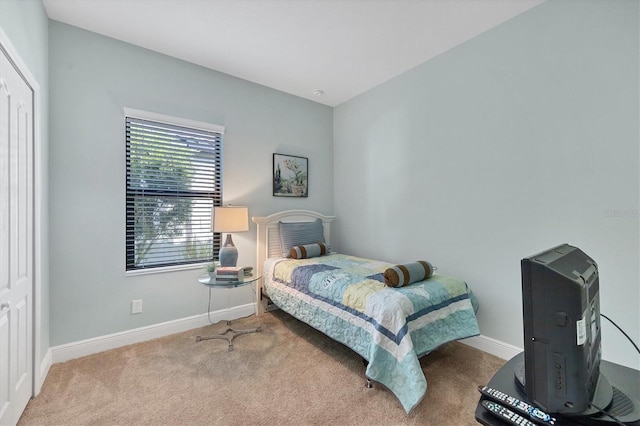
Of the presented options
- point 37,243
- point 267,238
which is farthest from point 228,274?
point 37,243

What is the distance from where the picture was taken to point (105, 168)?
250 centimetres

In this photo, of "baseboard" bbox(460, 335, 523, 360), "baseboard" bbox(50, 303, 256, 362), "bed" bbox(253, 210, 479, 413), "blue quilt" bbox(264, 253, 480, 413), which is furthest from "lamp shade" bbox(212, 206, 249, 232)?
"baseboard" bbox(460, 335, 523, 360)

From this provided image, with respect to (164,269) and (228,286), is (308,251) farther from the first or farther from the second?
(164,269)

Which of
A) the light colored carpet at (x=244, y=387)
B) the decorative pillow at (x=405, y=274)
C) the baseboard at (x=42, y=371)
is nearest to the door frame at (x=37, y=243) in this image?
the baseboard at (x=42, y=371)

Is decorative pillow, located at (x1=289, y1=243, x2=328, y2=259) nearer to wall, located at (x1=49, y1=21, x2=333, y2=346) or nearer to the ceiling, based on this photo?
wall, located at (x1=49, y1=21, x2=333, y2=346)

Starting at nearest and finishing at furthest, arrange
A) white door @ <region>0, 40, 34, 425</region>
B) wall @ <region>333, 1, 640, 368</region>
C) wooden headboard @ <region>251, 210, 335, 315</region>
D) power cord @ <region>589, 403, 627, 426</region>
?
power cord @ <region>589, 403, 627, 426</region> → white door @ <region>0, 40, 34, 425</region> → wall @ <region>333, 1, 640, 368</region> → wooden headboard @ <region>251, 210, 335, 315</region>

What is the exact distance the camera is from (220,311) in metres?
3.12

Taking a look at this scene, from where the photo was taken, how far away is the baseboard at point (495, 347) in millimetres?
2331

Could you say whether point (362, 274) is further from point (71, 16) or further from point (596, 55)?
point (71, 16)

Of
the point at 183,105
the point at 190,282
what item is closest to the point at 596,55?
the point at 183,105

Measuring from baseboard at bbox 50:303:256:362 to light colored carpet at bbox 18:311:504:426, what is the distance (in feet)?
0.25

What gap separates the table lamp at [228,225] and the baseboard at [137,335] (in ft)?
2.40

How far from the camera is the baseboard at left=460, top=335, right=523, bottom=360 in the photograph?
233 cm

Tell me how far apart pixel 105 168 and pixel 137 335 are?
59.6 inches
